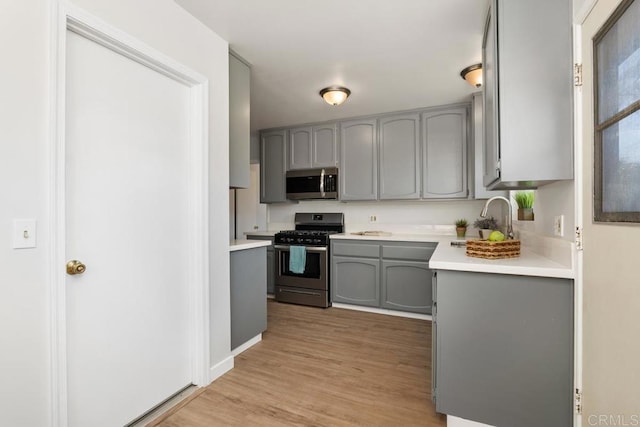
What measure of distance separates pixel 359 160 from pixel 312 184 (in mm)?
725

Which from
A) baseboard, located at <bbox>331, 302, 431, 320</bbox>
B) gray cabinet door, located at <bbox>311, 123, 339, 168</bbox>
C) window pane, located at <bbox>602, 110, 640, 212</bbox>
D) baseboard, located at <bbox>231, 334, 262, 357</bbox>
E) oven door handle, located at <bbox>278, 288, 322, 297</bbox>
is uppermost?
gray cabinet door, located at <bbox>311, 123, 339, 168</bbox>

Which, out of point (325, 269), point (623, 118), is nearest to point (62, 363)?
point (623, 118)

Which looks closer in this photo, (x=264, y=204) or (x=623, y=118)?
(x=623, y=118)

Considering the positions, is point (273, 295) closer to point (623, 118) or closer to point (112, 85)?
point (112, 85)

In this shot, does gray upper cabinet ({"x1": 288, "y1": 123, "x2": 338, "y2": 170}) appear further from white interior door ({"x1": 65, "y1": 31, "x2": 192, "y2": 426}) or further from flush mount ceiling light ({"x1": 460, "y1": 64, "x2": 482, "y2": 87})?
white interior door ({"x1": 65, "y1": 31, "x2": 192, "y2": 426})

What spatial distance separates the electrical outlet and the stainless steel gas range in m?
2.51

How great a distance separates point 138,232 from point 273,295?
2.77 meters

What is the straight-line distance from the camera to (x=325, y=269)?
3.85 m

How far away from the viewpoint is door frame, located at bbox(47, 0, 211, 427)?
1.28 m

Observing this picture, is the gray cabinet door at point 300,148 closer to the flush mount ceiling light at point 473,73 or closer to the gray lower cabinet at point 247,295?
the gray lower cabinet at point 247,295

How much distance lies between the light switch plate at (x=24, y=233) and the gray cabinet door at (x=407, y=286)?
3091mm

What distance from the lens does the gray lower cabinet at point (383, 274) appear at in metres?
3.44

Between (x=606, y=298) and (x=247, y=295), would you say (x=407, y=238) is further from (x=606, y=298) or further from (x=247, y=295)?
(x=606, y=298)

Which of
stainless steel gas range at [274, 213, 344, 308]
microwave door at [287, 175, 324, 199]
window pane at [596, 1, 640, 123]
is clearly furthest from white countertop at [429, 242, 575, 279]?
microwave door at [287, 175, 324, 199]
